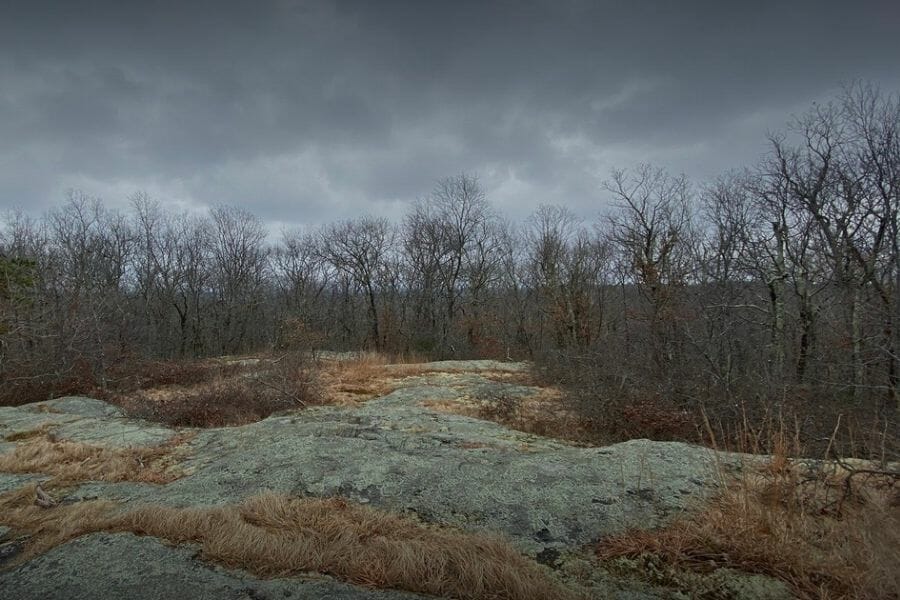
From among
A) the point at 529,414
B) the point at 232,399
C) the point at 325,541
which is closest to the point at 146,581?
the point at 325,541

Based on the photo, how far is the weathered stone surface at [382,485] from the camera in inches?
105

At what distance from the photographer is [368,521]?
11.4 ft

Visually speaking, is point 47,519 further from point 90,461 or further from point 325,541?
point 325,541

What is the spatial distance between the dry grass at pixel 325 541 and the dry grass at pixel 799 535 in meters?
0.94

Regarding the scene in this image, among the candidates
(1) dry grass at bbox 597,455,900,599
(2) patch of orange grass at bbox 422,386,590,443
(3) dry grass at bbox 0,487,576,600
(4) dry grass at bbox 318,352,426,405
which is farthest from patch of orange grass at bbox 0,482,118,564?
(4) dry grass at bbox 318,352,426,405

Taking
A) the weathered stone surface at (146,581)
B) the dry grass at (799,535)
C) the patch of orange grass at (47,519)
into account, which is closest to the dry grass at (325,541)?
the patch of orange grass at (47,519)

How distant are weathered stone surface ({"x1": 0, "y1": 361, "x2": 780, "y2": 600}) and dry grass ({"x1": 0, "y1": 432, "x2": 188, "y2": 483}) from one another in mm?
225

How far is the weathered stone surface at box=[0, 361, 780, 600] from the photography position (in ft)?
8.75

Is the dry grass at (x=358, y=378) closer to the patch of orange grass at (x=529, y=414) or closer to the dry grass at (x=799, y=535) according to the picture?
the patch of orange grass at (x=529, y=414)

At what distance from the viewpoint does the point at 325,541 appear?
3.11m

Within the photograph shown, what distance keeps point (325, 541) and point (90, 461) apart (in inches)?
171

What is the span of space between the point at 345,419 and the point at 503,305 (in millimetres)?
20551

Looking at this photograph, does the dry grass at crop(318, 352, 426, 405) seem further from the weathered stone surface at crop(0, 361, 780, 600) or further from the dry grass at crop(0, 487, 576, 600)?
the dry grass at crop(0, 487, 576, 600)

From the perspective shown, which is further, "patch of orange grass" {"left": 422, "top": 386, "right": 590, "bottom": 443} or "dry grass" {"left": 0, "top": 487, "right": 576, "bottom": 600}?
"patch of orange grass" {"left": 422, "top": 386, "right": 590, "bottom": 443}
